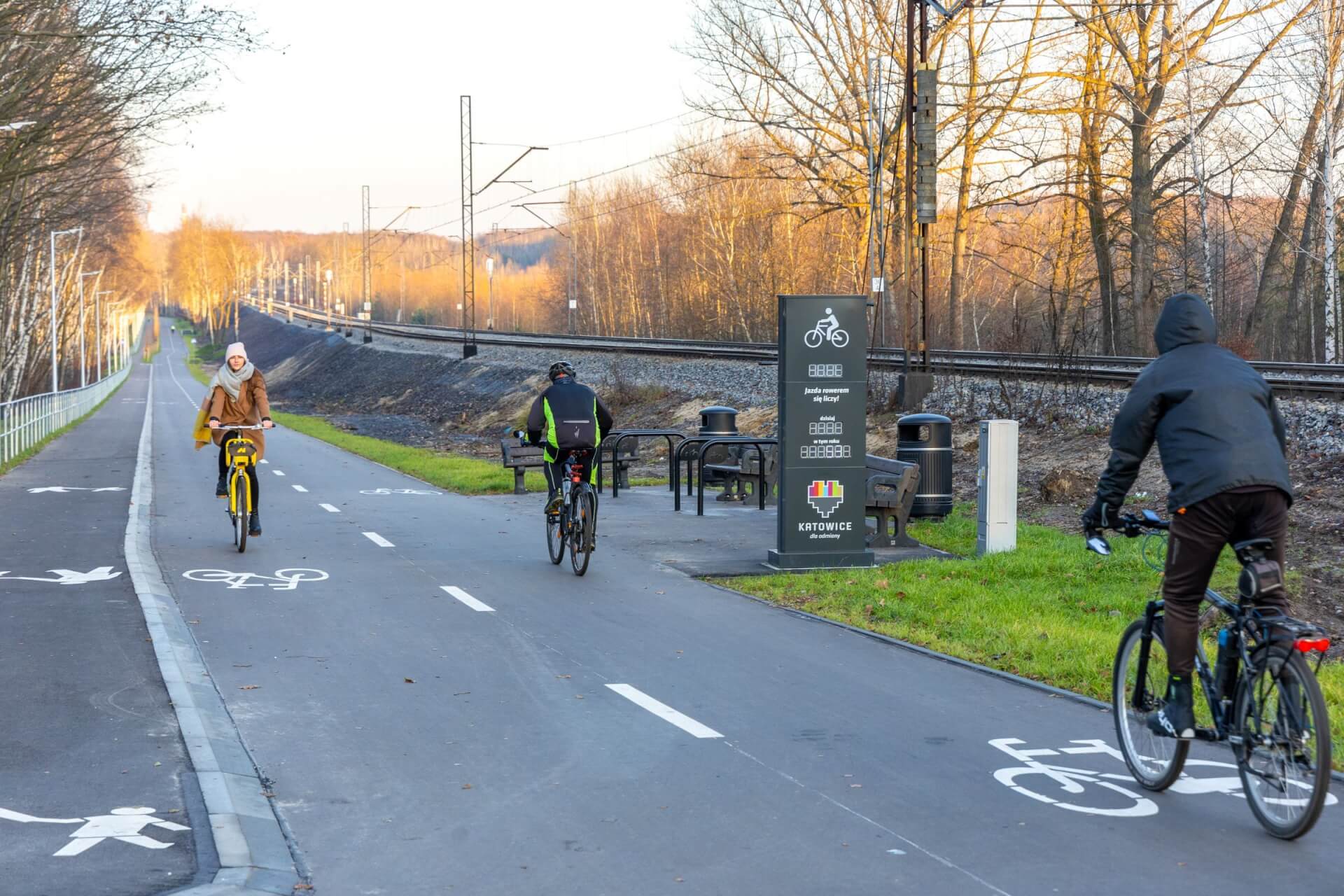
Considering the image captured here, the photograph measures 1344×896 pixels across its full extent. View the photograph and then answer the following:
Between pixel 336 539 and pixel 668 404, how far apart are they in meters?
20.9

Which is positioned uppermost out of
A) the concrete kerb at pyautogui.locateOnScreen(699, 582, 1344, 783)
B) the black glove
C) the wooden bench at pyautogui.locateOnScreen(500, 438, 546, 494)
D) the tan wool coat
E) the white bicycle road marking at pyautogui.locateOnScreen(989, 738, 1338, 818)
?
the tan wool coat

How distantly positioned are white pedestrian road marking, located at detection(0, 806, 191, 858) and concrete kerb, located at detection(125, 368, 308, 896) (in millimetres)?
183

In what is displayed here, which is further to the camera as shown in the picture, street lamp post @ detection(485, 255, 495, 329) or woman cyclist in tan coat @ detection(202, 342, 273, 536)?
street lamp post @ detection(485, 255, 495, 329)

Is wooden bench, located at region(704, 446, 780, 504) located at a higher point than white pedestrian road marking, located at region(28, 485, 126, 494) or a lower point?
higher

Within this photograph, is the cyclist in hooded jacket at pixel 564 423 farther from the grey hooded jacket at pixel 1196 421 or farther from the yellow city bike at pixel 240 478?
the grey hooded jacket at pixel 1196 421

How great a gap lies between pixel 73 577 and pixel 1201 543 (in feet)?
31.7

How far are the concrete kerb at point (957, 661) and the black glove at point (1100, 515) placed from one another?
5.07 ft

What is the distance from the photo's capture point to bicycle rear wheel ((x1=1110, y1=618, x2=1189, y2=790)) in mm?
5820

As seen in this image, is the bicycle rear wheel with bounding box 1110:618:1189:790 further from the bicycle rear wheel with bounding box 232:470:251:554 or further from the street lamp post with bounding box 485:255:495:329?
the street lamp post with bounding box 485:255:495:329

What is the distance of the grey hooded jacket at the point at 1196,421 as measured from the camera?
5320 millimetres

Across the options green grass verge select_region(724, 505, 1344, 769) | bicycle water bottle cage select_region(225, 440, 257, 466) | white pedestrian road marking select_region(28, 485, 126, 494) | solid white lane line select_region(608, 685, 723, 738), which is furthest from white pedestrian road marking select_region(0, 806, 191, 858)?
white pedestrian road marking select_region(28, 485, 126, 494)

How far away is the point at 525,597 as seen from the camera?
36.6ft

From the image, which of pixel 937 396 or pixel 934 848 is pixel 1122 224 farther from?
pixel 934 848

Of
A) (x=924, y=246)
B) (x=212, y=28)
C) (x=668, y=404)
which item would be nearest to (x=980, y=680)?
(x=212, y=28)
